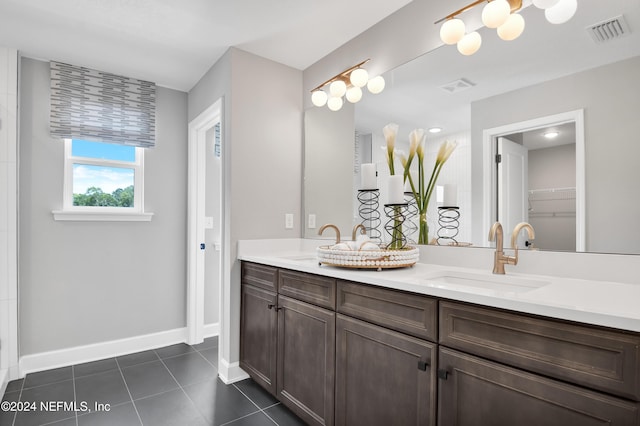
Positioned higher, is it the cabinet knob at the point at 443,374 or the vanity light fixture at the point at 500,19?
the vanity light fixture at the point at 500,19

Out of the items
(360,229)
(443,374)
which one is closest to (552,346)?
(443,374)

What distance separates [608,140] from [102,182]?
3484mm

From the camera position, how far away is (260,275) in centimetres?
229

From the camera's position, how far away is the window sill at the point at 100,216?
2.74 meters

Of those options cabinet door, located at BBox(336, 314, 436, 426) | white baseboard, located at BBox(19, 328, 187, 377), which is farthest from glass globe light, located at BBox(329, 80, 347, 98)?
white baseboard, located at BBox(19, 328, 187, 377)

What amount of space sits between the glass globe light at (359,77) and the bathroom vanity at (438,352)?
1.27 meters

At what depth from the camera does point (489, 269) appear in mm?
1670

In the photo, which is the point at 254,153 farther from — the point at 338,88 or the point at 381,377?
the point at 381,377

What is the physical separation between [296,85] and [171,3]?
3.71 ft

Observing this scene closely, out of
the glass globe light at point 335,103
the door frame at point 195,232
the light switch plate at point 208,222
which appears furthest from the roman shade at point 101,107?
the glass globe light at point 335,103

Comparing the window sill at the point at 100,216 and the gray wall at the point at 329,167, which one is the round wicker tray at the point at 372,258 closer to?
the gray wall at the point at 329,167

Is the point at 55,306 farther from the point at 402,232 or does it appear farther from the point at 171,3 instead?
the point at 402,232

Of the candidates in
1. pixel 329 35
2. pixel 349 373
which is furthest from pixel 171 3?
pixel 349 373

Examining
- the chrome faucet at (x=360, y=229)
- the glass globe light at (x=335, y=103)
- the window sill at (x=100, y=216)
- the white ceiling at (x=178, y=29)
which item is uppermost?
the white ceiling at (x=178, y=29)
